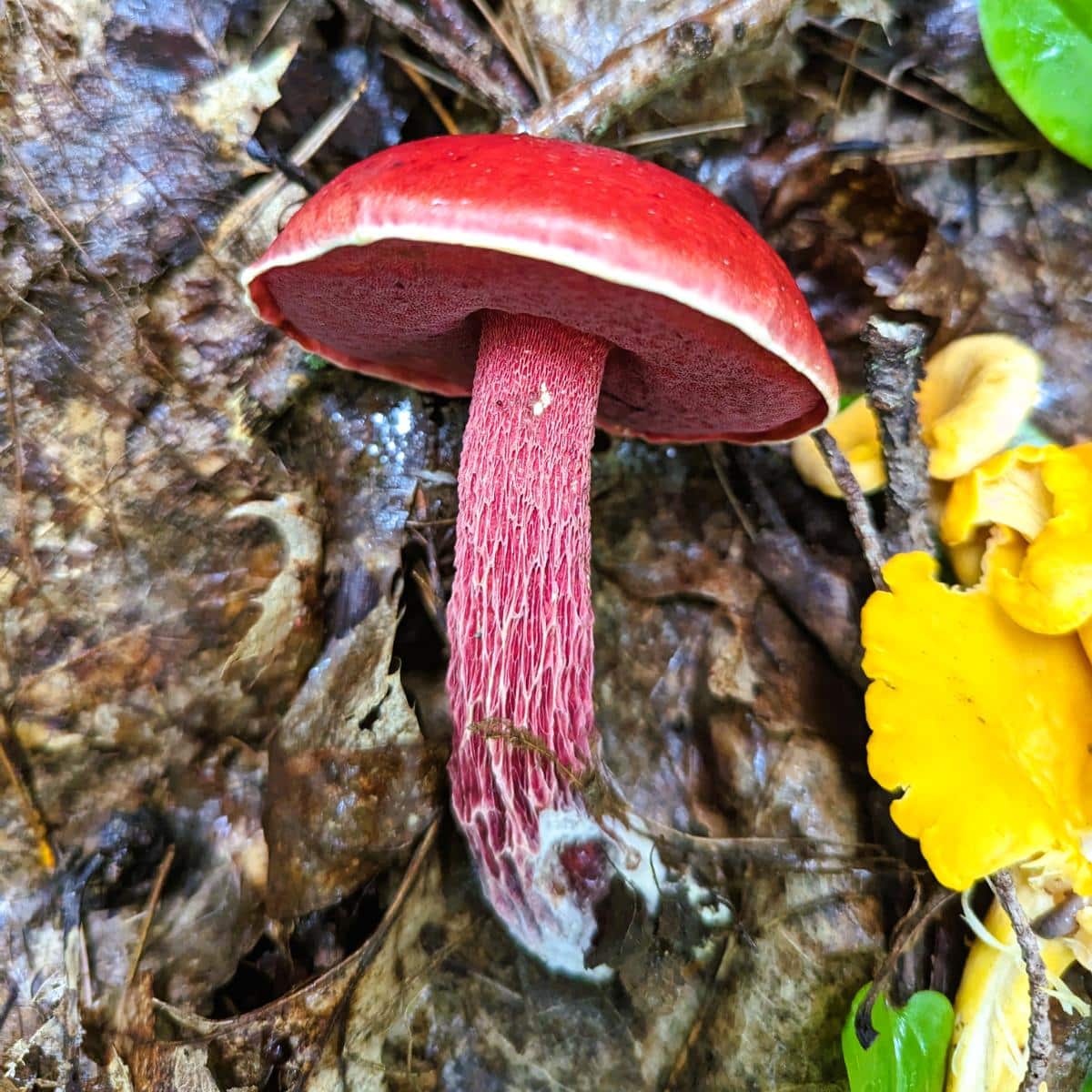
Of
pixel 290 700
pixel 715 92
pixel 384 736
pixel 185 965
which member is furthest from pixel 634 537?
pixel 185 965

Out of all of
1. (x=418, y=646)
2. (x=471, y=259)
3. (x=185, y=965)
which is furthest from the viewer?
(x=418, y=646)

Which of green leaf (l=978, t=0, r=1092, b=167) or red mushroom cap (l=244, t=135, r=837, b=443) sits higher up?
green leaf (l=978, t=0, r=1092, b=167)

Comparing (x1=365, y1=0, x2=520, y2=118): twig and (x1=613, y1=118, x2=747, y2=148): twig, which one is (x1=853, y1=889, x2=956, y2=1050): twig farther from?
(x1=365, y1=0, x2=520, y2=118): twig

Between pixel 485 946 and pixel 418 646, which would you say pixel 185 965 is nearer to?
pixel 485 946

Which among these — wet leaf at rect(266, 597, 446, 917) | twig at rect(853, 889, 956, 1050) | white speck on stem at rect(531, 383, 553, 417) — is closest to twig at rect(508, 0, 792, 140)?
white speck on stem at rect(531, 383, 553, 417)

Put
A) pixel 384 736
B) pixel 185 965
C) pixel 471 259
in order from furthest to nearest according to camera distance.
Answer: pixel 384 736
pixel 185 965
pixel 471 259

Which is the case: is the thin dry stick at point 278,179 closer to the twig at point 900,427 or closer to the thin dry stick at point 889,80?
the thin dry stick at point 889,80

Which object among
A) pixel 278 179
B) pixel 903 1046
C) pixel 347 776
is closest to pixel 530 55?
pixel 278 179
